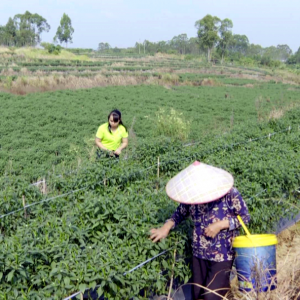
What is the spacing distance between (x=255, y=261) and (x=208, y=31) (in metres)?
58.7

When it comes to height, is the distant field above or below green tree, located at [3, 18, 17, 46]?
below

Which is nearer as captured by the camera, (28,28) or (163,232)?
(163,232)

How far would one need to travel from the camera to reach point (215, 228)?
2750 millimetres

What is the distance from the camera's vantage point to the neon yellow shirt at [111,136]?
223 inches

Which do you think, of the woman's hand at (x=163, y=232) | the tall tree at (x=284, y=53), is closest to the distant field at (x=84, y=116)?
the woman's hand at (x=163, y=232)

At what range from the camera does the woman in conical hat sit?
2.71 m

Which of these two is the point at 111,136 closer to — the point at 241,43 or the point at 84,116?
the point at 84,116

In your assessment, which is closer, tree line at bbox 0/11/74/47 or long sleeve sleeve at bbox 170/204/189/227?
long sleeve sleeve at bbox 170/204/189/227

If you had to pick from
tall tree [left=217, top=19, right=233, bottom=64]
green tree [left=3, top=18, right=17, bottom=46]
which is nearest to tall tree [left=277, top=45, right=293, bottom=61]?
tall tree [left=217, top=19, right=233, bottom=64]

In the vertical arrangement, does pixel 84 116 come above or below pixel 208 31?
below

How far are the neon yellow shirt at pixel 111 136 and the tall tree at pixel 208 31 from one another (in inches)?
2163

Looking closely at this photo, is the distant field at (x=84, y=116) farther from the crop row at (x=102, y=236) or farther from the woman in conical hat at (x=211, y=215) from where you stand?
the woman in conical hat at (x=211, y=215)

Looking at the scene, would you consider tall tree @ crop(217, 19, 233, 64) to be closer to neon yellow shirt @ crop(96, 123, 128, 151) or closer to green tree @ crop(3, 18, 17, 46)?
green tree @ crop(3, 18, 17, 46)

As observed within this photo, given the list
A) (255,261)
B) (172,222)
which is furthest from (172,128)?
(255,261)
